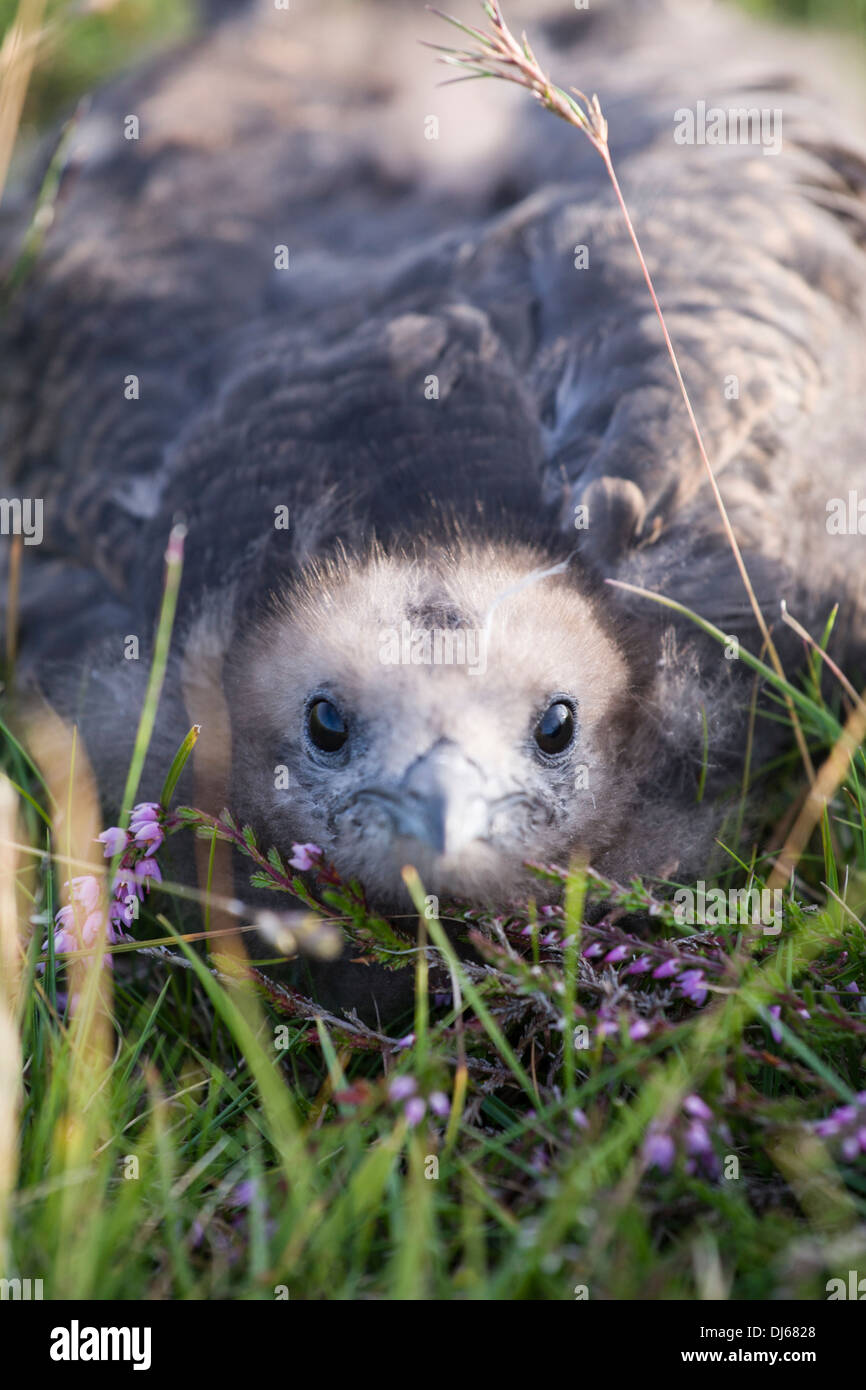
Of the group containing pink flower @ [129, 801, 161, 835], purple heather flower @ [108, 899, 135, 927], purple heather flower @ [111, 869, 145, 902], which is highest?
pink flower @ [129, 801, 161, 835]

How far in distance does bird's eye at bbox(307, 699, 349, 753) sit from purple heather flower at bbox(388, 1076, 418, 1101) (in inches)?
30.6

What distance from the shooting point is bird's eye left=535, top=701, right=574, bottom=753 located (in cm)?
286

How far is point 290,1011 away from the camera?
2.82 meters

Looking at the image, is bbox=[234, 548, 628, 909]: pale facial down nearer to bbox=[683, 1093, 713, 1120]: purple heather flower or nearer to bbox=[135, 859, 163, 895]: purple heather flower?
bbox=[135, 859, 163, 895]: purple heather flower

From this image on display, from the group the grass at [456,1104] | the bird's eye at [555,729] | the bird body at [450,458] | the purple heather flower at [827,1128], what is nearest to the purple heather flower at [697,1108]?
the grass at [456,1104]

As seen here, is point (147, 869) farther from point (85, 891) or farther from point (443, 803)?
point (443, 803)

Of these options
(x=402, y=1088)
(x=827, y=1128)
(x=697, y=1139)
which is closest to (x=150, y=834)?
(x=402, y=1088)

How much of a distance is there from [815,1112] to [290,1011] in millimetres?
1099

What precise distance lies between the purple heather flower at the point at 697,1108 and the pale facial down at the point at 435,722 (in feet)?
2.08

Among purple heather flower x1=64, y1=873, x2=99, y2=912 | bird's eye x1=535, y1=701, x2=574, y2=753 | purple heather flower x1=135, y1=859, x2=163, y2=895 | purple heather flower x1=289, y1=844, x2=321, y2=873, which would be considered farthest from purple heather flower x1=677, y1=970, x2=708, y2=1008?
purple heather flower x1=64, y1=873, x2=99, y2=912

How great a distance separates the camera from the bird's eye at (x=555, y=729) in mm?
2857

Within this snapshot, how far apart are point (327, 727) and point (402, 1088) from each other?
2.74 ft

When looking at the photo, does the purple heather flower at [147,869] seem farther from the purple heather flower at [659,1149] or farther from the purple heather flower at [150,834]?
the purple heather flower at [659,1149]
